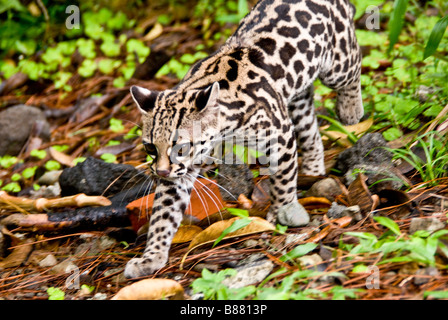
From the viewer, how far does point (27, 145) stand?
6.65m

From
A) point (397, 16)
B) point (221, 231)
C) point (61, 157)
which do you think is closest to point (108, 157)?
point (61, 157)

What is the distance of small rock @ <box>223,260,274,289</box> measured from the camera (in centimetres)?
332

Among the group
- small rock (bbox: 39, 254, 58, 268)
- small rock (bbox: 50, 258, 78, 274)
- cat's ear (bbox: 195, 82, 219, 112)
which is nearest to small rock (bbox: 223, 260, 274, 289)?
cat's ear (bbox: 195, 82, 219, 112)

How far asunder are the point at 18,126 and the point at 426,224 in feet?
17.1

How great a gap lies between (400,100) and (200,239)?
2.78 m

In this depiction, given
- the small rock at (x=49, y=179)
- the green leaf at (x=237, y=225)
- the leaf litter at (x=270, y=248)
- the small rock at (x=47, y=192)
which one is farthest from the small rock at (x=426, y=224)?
the small rock at (x=49, y=179)

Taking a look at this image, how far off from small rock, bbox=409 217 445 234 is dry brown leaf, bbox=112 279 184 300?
156 centimetres

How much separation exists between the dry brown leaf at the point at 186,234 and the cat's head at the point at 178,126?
530 millimetres

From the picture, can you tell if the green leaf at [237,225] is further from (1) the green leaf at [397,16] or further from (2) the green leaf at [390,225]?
(1) the green leaf at [397,16]

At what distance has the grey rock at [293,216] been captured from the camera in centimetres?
402

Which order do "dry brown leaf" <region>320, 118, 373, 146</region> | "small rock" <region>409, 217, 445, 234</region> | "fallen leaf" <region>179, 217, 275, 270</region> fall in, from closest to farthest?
"small rock" <region>409, 217, 445, 234</region>, "fallen leaf" <region>179, 217, 275, 270</region>, "dry brown leaf" <region>320, 118, 373, 146</region>

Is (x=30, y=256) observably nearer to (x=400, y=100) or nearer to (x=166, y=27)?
(x=400, y=100)

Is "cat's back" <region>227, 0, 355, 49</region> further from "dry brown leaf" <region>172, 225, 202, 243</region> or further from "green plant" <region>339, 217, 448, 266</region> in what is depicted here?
"green plant" <region>339, 217, 448, 266</region>

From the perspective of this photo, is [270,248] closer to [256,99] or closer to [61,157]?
[256,99]
